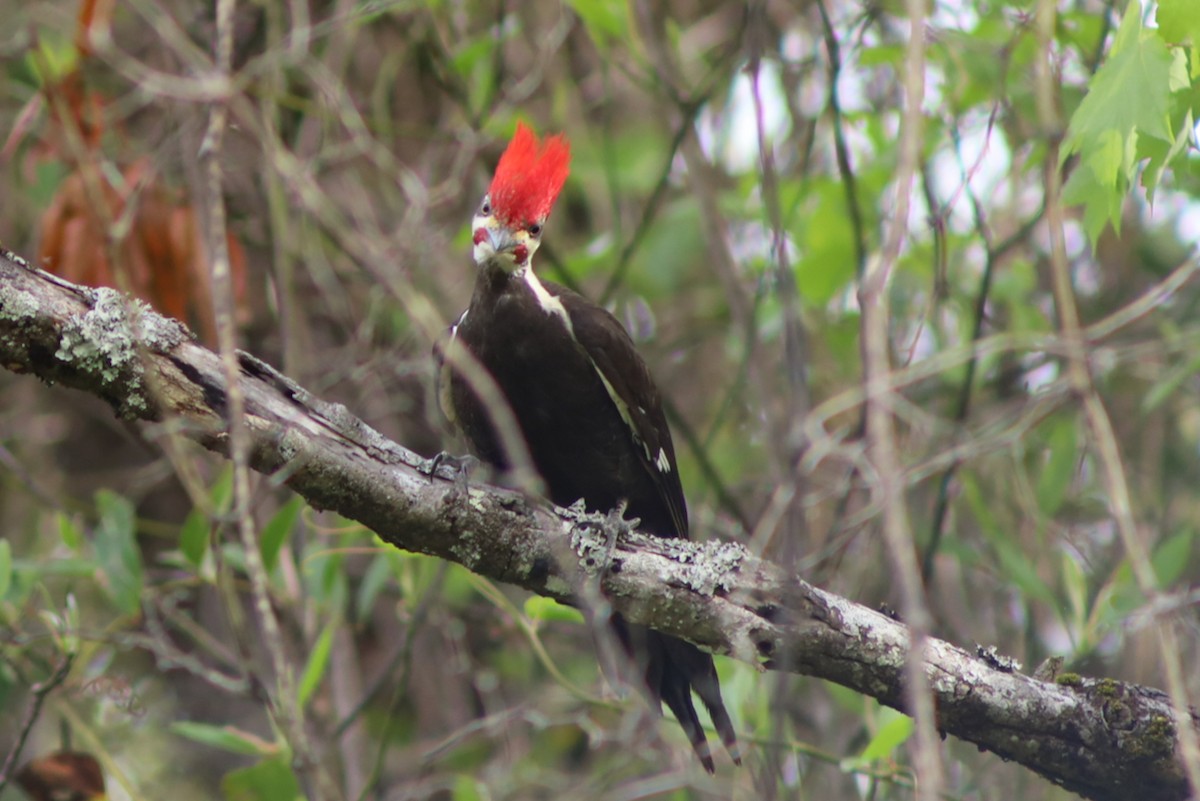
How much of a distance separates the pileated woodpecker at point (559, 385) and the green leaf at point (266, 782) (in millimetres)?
870

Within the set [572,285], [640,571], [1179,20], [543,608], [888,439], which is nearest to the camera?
[888,439]

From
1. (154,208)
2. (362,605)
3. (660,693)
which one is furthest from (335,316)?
(660,693)

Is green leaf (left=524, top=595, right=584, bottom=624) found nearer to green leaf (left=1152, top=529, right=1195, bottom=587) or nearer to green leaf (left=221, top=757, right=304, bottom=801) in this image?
green leaf (left=221, top=757, right=304, bottom=801)

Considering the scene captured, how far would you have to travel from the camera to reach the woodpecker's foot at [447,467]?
2.16 meters

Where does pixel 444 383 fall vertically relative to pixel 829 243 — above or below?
below

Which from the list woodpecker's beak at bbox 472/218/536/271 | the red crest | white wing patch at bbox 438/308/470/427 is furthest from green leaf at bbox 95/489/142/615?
the red crest

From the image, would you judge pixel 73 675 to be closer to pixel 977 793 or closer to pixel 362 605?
pixel 362 605

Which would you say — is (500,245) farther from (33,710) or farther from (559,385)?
(33,710)

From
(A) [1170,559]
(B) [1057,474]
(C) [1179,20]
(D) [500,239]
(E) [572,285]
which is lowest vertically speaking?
(C) [1179,20]

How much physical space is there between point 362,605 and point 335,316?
4.21 ft

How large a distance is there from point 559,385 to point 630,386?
0.66 feet

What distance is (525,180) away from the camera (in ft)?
9.65

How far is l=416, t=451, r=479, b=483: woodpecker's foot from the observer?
7.09 feet

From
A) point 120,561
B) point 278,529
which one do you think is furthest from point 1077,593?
point 120,561
